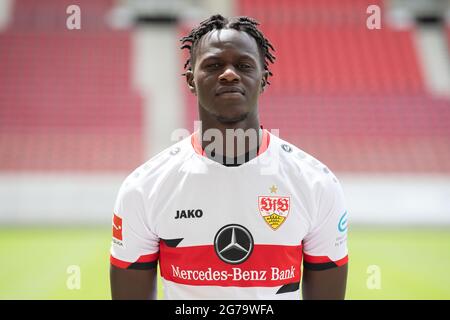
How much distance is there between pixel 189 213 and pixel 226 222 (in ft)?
0.50

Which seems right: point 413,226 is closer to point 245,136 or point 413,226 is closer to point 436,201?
point 436,201

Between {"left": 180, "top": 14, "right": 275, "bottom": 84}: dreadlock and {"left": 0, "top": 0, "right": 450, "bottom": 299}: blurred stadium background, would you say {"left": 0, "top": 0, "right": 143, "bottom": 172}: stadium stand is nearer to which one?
{"left": 0, "top": 0, "right": 450, "bottom": 299}: blurred stadium background

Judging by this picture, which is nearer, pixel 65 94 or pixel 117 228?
pixel 117 228

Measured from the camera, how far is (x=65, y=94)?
50.4ft

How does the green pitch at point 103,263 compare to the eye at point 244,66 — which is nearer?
the eye at point 244,66

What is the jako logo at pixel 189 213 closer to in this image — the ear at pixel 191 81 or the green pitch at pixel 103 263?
the ear at pixel 191 81

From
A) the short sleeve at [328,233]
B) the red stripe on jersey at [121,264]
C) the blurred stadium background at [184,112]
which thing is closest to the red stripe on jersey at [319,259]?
the short sleeve at [328,233]

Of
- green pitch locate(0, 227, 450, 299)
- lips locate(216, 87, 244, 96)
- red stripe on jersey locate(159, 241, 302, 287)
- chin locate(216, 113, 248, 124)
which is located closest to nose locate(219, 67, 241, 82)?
lips locate(216, 87, 244, 96)

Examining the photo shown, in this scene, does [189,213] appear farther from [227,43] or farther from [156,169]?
[227,43]

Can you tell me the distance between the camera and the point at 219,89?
193 cm

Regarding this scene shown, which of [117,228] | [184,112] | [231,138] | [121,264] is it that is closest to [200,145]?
[231,138]

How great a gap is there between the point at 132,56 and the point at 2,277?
427 inches

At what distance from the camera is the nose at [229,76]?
6.19ft
